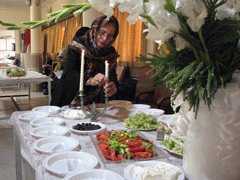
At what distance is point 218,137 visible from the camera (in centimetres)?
64

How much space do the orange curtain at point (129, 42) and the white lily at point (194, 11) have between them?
4.38 metres

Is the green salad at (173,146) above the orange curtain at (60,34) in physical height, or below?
below

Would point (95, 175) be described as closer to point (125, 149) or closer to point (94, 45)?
point (125, 149)

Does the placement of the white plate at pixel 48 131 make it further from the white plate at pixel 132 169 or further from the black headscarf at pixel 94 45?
the black headscarf at pixel 94 45

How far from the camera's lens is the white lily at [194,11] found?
0.54m

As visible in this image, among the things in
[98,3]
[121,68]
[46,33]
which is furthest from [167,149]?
[46,33]

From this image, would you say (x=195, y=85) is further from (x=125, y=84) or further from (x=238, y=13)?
(x=125, y=84)

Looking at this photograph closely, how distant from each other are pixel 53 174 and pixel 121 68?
4931 millimetres

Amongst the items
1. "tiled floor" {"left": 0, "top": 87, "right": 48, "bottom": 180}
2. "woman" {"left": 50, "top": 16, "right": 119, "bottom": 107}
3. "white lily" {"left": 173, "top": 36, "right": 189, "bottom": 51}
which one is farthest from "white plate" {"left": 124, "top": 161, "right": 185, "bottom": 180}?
"tiled floor" {"left": 0, "top": 87, "right": 48, "bottom": 180}

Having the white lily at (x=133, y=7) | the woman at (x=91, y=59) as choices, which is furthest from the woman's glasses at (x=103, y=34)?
the white lily at (x=133, y=7)

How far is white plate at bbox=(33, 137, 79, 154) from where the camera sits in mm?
983

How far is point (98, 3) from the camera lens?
67cm

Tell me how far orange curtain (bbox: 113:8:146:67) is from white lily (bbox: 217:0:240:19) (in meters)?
4.34

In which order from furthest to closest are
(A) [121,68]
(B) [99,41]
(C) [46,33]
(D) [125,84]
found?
(C) [46,33], (A) [121,68], (D) [125,84], (B) [99,41]
